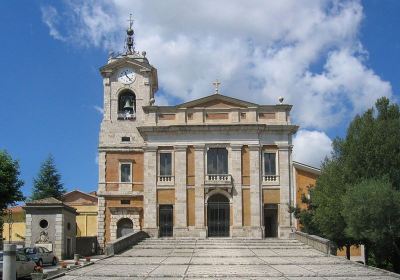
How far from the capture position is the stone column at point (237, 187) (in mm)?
43844

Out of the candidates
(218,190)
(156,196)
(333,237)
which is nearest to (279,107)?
(218,190)

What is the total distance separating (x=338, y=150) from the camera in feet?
107

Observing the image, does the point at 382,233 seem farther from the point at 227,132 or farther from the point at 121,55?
the point at 121,55

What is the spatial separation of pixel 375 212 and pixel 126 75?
2664 cm

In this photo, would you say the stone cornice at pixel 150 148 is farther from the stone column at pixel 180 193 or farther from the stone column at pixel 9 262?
the stone column at pixel 9 262

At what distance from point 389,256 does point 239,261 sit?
7548mm

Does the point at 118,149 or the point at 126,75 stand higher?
the point at 126,75

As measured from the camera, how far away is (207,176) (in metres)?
44.5

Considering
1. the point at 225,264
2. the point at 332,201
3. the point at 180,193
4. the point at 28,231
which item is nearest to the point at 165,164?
the point at 180,193

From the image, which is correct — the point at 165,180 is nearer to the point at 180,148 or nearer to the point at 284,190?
the point at 180,148

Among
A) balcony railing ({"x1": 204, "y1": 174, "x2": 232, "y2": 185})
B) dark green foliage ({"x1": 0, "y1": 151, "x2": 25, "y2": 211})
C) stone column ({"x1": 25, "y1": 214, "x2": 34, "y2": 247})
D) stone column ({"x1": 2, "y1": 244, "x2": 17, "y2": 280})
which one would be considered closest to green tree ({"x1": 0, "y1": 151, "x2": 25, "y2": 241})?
dark green foliage ({"x1": 0, "y1": 151, "x2": 25, "y2": 211})

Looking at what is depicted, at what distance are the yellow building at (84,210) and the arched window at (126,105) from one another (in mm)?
12678

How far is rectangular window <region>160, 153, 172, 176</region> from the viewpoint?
148 feet

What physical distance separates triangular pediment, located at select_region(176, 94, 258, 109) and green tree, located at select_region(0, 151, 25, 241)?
47.6ft
